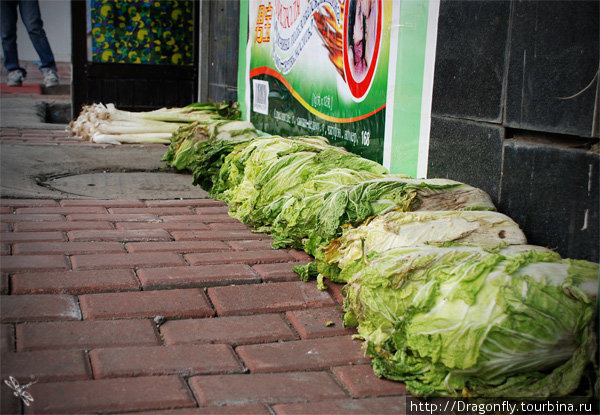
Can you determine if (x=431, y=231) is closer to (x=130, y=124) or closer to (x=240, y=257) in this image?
(x=240, y=257)

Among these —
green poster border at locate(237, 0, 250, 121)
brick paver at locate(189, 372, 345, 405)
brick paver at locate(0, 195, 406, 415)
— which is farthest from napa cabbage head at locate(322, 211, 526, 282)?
green poster border at locate(237, 0, 250, 121)

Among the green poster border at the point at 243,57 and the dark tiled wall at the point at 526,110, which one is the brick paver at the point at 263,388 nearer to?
the dark tiled wall at the point at 526,110

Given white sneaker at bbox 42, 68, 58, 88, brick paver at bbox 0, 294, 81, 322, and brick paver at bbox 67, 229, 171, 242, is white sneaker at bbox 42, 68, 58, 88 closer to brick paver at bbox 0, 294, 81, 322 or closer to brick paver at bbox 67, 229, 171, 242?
brick paver at bbox 67, 229, 171, 242

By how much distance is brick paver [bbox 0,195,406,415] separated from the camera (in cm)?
231

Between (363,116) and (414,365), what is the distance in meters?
2.67

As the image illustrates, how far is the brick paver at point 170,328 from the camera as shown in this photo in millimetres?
2307

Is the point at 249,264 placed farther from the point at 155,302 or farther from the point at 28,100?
the point at 28,100

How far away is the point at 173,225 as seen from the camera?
4.57 metres

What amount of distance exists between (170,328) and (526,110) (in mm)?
1947

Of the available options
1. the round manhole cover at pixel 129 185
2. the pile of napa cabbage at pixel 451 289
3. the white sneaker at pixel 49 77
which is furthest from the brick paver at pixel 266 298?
the white sneaker at pixel 49 77

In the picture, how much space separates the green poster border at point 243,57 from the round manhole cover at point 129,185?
1.83 metres

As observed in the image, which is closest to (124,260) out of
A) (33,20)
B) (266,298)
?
(266,298)

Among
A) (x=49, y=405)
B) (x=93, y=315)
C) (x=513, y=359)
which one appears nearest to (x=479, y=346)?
(x=513, y=359)

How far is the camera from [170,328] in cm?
287
